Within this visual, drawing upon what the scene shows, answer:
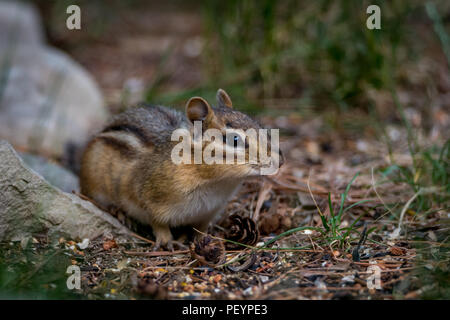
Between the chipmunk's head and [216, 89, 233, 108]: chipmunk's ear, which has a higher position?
[216, 89, 233, 108]: chipmunk's ear

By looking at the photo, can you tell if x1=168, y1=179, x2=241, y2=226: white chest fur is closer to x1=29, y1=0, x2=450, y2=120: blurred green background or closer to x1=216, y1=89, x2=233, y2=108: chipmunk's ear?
x1=216, y1=89, x2=233, y2=108: chipmunk's ear

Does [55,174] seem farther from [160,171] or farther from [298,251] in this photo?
[298,251]

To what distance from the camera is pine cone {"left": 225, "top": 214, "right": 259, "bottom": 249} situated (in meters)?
3.87

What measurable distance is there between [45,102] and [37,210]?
323 cm

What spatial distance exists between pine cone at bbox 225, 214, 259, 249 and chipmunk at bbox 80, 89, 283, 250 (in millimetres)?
205

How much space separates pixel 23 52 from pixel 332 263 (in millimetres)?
5715

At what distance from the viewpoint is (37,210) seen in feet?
12.2

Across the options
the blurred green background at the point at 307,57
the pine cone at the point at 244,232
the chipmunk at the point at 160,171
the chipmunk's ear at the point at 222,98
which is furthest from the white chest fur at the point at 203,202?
the blurred green background at the point at 307,57

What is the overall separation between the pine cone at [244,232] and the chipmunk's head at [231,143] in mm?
462

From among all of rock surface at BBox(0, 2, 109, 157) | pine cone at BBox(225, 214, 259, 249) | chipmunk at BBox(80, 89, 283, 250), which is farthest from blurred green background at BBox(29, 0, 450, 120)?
pine cone at BBox(225, 214, 259, 249)

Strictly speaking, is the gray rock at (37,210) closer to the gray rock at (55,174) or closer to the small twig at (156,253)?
the small twig at (156,253)

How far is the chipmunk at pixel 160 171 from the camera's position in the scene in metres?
3.73

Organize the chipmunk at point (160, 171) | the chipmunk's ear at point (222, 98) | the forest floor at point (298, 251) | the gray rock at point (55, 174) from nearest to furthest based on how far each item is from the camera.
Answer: the forest floor at point (298, 251) → the chipmunk at point (160, 171) → the chipmunk's ear at point (222, 98) → the gray rock at point (55, 174)

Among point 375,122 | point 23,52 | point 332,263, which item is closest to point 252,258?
point 332,263
